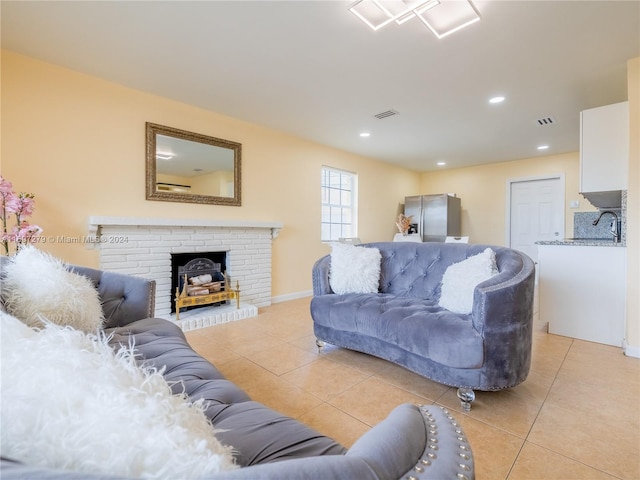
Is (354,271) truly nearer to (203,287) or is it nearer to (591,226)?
(203,287)

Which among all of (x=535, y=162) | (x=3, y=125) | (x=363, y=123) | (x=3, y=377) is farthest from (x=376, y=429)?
(x=535, y=162)

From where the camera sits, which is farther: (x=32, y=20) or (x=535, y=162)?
(x=535, y=162)

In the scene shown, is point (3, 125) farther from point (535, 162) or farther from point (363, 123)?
point (535, 162)

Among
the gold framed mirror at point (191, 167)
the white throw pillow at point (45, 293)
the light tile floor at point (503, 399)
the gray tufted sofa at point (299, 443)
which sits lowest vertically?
the light tile floor at point (503, 399)

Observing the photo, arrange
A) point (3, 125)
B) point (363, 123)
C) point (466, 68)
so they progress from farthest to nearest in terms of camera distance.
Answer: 1. point (363, 123)
2. point (466, 68)
3. point (3, 125)

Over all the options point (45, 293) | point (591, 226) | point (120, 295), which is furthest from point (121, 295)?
point (591, 226)

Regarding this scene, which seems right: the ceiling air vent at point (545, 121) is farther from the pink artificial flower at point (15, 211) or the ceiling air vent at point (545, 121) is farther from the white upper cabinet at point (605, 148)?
the pink artificial flower at point (15, 211)

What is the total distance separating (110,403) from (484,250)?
2.37 m

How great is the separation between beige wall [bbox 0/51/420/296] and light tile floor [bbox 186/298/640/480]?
1.56m

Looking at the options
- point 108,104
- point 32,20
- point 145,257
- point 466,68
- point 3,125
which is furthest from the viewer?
point 145,257

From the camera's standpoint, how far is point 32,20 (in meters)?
2.10

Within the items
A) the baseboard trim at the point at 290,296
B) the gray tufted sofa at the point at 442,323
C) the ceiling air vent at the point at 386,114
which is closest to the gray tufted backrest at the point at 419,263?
the gray tufted sofa at the point at 442,323

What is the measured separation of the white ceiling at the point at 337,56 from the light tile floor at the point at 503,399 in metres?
2.42

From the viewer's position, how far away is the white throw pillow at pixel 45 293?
1331mm
